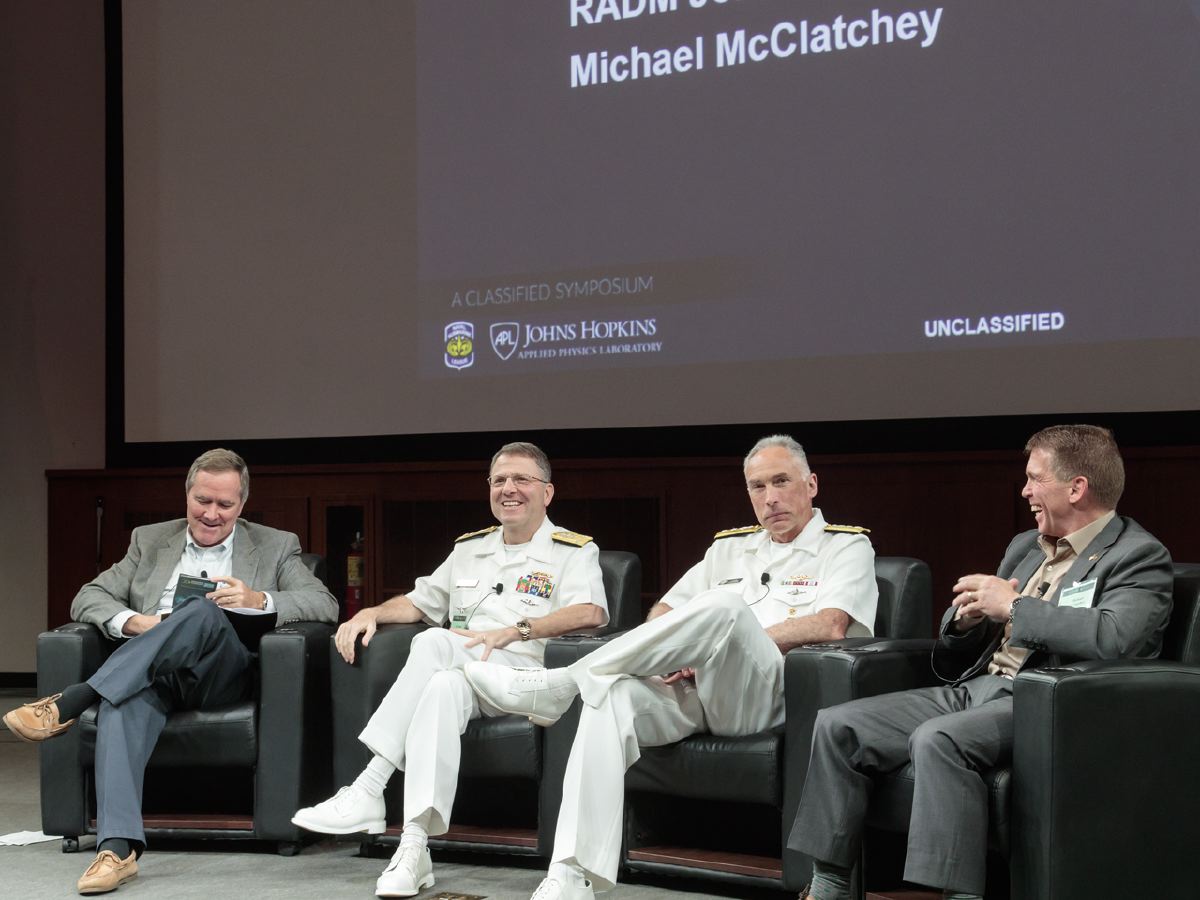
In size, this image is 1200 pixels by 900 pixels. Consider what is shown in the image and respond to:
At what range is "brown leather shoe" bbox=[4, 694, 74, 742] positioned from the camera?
340 cm

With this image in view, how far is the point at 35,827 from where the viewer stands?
13.0 ft

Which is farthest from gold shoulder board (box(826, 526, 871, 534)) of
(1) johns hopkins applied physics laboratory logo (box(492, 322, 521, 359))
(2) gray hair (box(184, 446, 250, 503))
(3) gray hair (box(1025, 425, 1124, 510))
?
(1) johns hopkins applied physics laboratory logo (box(492, 322, 521, 359))

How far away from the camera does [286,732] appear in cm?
361

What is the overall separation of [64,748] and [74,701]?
12.0 inches

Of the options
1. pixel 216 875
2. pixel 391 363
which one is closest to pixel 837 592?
pixel 216 875

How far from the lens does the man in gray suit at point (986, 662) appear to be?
2502 mm

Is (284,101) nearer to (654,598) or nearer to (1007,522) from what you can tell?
(654,598)

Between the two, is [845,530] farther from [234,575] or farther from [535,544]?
[234,575]

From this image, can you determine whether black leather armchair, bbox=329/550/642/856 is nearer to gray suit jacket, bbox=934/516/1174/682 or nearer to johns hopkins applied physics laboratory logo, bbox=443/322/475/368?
gray suit jacket, bbox=934/516/1174/682

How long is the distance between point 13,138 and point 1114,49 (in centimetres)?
539

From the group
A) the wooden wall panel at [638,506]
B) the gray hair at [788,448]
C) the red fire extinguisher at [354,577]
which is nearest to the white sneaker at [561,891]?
the gray hair at [788,448]

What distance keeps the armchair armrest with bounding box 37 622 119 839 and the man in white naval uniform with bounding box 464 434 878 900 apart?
1.15 metres

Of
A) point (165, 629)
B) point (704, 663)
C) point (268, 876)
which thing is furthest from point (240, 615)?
point (704, 663)

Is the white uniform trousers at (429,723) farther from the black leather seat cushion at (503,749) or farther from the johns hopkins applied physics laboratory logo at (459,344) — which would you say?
the johns hopkins applied physics laboratory logo at (459,344)
